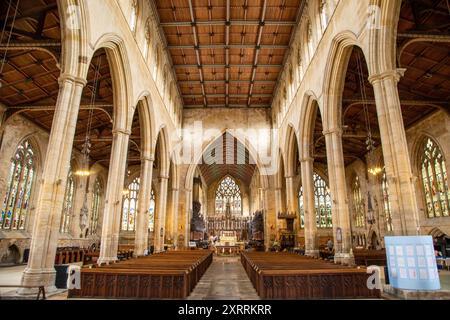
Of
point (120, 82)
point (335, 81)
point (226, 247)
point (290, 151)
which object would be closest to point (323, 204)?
point (290, 151)

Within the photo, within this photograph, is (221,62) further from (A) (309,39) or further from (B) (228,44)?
(A) (309,39)

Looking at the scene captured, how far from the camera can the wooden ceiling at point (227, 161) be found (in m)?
27.6

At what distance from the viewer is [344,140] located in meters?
20.8

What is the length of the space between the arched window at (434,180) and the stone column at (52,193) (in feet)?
56.3

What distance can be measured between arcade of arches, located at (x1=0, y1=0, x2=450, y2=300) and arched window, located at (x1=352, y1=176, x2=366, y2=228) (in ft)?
0.74

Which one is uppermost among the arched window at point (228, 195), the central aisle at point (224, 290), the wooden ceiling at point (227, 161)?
the wooden ceiling at point (227, 161)

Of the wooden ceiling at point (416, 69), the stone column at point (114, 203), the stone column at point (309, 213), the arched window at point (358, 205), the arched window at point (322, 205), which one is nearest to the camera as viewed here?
the wooden ceiling at point (416, 69)

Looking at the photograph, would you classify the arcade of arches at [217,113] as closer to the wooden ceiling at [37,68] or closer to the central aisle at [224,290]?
the wooden ceiling at [37,68]

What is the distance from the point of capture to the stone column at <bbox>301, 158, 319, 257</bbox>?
548 inches

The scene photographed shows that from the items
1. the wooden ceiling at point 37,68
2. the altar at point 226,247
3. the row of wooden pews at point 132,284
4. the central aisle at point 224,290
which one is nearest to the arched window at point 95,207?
the wooden ceiling at point 37,68

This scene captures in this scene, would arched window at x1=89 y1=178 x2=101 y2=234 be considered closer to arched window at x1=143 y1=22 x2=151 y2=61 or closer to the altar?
the altar

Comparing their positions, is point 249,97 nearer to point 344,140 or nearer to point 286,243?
point 344,140

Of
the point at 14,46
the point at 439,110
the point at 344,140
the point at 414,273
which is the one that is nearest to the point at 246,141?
the point at 344,140
